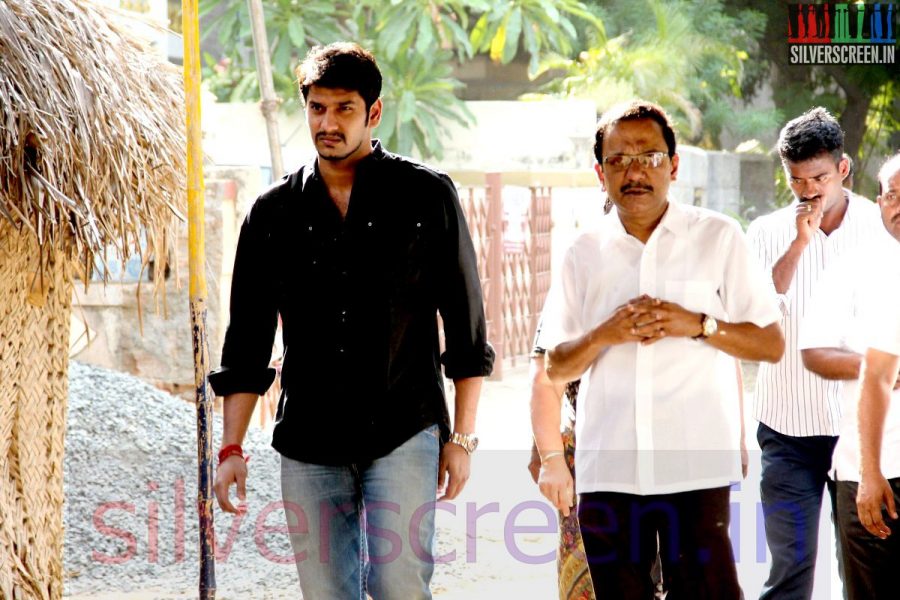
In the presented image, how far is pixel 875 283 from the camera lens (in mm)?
3678

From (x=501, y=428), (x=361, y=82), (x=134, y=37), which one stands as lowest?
(x=501, y=428)

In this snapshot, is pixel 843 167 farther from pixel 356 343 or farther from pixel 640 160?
pixel 356 343

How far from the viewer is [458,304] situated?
3.57 meters

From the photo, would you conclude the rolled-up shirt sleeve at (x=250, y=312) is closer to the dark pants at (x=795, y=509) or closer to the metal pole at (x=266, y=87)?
the dark pants at (x=795, y=509)

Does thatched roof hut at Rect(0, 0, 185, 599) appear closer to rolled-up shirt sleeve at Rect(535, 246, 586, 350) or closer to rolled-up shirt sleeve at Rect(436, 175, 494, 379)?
rolled-up shirt sleeve at Rect(436, 175, 494, 379)

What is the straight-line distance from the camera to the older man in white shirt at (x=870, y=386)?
11.7 feet

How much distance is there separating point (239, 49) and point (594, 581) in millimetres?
17166

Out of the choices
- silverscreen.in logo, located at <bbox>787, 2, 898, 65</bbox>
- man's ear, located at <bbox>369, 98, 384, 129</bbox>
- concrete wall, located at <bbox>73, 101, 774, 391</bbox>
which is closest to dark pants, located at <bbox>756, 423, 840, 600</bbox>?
man's ear, located at <bbox>369, 98, 384, 129</bbox>

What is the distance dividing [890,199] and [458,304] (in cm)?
129

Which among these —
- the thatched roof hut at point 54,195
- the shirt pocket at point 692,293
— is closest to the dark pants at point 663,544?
the shirt pocket at point 692,293

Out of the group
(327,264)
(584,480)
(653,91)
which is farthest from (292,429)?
(653,91)

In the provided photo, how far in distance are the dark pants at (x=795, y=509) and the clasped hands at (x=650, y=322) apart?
1361 millimetres

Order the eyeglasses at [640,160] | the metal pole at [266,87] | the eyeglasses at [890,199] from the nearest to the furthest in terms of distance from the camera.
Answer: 1. the eyeglasses at [640,160]
2. the eyeglasses at [890,199]
3. the metal pole at [266,87]

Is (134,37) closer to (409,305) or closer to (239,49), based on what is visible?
(409,305)
